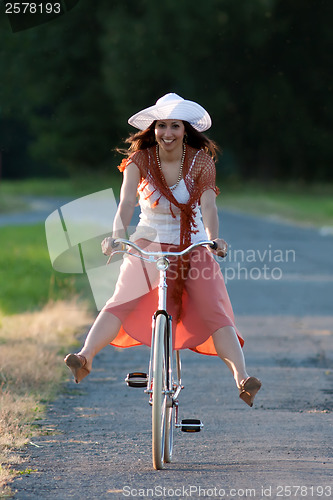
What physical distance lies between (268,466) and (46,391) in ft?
9.07

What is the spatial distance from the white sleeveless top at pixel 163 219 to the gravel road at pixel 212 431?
3.84ft

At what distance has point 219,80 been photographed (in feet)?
207

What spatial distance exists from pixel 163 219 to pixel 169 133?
46cm

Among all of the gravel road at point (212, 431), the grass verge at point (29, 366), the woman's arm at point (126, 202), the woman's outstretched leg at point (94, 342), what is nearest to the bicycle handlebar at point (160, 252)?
the woman's arm at point (126, 202)

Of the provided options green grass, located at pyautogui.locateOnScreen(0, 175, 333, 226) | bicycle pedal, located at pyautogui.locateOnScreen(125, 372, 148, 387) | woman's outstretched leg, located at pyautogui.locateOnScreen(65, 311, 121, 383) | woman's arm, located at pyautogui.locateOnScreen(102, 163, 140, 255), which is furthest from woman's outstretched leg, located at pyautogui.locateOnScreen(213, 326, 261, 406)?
green grass, located at pyautogui.locateOnScreen(0, 175, 333, 226)

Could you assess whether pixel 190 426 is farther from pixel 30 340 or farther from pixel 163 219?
pixel 30 340

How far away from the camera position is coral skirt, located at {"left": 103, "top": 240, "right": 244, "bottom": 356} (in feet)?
20.5

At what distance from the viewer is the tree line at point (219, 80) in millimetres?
59531

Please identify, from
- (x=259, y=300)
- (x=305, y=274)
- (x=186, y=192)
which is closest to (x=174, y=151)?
(x=186, y=192)

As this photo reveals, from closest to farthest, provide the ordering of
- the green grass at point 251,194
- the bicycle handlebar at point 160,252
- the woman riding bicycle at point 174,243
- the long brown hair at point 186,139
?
the bicycle handlebar at point 160,252 < the woman riding bicycle at point 174,243 < the long brown hair at point 186,139 < the green grass at point 251,194

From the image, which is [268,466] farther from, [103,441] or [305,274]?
[305,274]

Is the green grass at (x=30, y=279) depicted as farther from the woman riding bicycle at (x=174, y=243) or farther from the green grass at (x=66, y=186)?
the green grass at (x=66, y=186)

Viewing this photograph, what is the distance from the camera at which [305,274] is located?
58.9ft

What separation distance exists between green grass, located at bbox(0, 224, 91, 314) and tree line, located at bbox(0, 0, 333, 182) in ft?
103
